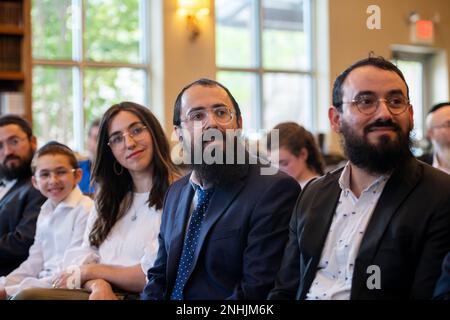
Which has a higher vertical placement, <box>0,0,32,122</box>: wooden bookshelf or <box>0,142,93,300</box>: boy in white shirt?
<box>0,0,32,122</box>: wooden bookshelf

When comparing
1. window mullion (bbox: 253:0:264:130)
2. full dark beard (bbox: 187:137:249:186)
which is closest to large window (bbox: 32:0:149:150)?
window mullion (bbox: 253:0:264:130)

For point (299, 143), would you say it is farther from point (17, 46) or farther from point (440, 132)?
point (17, 46)

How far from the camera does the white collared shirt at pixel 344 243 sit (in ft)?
5.55

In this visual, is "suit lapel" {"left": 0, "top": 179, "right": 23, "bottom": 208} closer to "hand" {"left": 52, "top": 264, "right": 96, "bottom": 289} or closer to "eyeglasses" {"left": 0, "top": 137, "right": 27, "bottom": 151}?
"eyeglasses" {"left": 0, "top": 137, "right": 27, "bottom": 151}

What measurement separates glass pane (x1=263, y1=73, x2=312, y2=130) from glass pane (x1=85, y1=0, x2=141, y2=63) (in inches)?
56.7

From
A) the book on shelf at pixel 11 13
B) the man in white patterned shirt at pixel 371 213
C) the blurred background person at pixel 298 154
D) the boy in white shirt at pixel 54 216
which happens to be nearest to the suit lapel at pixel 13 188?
the boy in white shirt at pixel 54 216

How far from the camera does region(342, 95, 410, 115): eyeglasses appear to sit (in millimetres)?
1682

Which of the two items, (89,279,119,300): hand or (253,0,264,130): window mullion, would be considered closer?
(89,279,119,300): hand

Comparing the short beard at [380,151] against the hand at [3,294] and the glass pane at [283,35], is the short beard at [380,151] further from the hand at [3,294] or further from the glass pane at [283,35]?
the glass pane at [283,35]

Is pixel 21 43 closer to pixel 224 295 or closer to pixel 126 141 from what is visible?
pixel 126 141

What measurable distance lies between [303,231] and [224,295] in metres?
0.34
